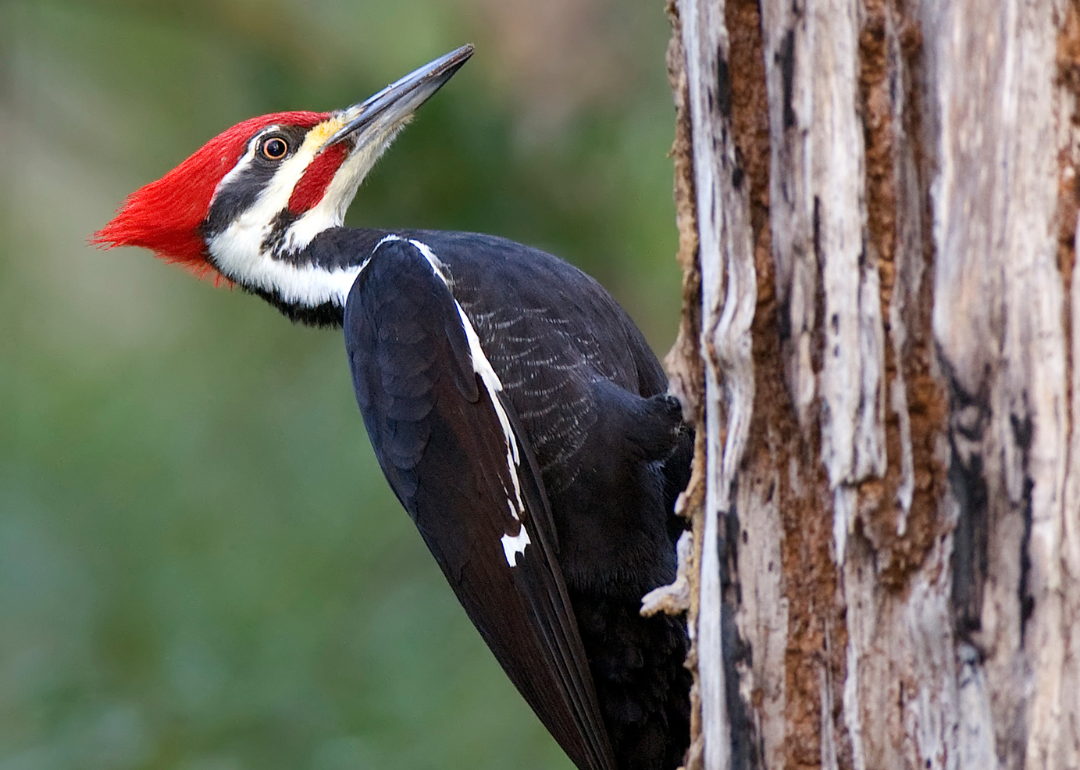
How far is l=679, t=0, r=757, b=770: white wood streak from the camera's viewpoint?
1438 millimetres

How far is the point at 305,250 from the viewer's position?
9.82ft

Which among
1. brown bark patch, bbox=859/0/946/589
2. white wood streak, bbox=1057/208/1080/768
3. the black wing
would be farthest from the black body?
white wood streak, bbox=1057/208/1080/768

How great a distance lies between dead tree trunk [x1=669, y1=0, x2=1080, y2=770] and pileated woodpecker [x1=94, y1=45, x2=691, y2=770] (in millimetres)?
868

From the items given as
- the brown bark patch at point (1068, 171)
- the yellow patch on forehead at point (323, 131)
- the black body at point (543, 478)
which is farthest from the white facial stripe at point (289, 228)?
the brown bark patch at point (1068, 171)

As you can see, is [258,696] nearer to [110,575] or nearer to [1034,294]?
[110,575]

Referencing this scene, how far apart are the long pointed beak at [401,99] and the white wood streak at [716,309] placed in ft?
5.43

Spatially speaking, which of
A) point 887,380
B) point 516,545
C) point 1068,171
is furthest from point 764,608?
point 516,545

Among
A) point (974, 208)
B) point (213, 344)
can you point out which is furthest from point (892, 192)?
point (213, 344)

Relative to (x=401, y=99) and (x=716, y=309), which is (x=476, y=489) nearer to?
(x=716, y=309)

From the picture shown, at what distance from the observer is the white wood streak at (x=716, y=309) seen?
1438mm

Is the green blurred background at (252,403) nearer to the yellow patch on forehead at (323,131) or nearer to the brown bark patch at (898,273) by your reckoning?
the yellow patch on forehead at (323,131)

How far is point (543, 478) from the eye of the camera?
2.52 metres

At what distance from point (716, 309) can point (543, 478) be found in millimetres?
1094

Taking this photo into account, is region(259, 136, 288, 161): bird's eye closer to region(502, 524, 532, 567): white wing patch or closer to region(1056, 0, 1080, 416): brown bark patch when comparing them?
region(502, 524, 532, 567): white wing patch
